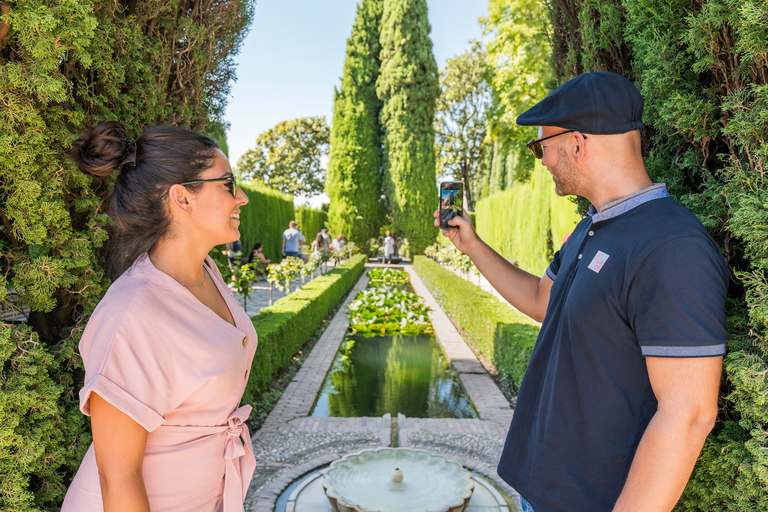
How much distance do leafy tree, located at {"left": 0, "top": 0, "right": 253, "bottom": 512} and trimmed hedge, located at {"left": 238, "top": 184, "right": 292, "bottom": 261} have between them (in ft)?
45.5

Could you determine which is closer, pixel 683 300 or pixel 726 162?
pixel 683 300

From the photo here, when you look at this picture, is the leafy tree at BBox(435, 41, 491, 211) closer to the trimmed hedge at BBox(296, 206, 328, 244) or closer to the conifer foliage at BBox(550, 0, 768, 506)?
the trimmed hedge at BBox(296, 206, 328, 244)

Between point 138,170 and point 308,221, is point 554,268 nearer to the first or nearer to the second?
point 138,170

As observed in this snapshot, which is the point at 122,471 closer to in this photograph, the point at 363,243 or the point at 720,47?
the point at 720,47

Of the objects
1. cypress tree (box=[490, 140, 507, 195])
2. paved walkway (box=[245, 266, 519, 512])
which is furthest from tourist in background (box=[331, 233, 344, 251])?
paved walkway (box=[245, 266, 519, 512])

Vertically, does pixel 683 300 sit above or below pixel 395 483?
above

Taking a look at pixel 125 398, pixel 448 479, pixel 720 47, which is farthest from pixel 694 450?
pixel 448 479

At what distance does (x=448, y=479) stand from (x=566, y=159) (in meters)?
2.31

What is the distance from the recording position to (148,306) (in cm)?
114

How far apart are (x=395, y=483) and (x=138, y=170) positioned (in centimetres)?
239

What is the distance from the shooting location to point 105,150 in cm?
132

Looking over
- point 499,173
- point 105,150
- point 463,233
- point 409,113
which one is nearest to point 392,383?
point 463,233

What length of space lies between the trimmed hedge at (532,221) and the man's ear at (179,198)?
370 inches

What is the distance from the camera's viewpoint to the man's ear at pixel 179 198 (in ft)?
4.35
